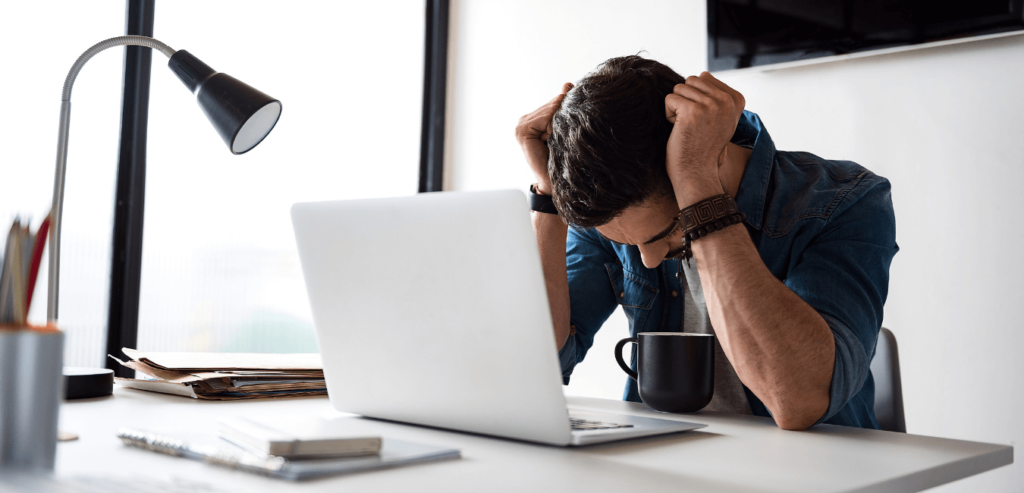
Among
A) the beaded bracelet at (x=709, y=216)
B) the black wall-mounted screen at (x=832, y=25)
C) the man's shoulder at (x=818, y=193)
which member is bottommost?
the beaded bracelet at (x=709, y=216)

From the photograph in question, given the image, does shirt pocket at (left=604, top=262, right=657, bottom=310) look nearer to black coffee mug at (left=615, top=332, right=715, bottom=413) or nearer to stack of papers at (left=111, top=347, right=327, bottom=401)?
black coffee mug at (left=615, top=332, right=715, bottom=413)

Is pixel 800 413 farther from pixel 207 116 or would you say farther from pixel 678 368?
pixel 207 116

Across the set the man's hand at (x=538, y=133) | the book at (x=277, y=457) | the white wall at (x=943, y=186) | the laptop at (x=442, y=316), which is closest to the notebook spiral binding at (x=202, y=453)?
the book at (x=277, y=457)

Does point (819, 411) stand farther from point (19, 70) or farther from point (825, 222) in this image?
point (19, 70)

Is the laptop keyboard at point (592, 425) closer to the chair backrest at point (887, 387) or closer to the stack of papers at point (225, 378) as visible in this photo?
the stack of papers at point (225, 378)

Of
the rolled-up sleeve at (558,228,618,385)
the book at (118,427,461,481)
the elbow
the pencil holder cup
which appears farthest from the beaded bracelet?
the pencil holder cup

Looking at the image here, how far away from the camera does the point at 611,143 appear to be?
95 cm

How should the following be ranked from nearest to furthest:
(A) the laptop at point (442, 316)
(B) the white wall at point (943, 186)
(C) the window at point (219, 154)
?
(A) the laptop at point (442, 316) → (B) the white wall at point (943, 186) → (C) the window at point (219, 154)

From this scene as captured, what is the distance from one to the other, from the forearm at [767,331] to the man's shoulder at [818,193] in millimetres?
130

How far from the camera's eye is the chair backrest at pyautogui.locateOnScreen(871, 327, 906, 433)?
1.14 meters

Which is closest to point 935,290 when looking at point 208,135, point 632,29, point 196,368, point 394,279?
point 632,29

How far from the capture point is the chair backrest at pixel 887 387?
1145mm

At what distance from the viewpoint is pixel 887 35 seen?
1.63 meters

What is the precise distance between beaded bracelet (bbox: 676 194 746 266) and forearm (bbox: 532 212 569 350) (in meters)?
0.28
